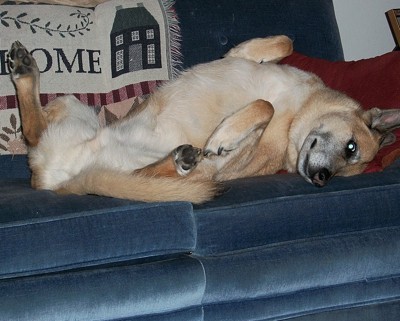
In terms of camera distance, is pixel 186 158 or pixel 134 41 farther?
pixel 134 41

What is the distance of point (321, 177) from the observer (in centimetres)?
249

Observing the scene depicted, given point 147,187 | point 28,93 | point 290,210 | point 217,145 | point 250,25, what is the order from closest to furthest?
point 147,187 < point 290,210 < point 217,145 < point 28,93 < point 250,25

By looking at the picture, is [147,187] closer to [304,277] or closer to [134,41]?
[304,277]

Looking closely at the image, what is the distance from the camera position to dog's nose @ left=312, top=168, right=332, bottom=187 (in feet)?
8.16

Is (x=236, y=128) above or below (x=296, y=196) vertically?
above

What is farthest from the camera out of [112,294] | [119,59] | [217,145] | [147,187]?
[119,59]

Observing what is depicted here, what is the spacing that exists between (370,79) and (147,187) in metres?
1.47

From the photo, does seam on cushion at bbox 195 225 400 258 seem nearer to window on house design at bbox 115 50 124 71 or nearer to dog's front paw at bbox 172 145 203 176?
dog's front paw at bbox 172 145 203 176

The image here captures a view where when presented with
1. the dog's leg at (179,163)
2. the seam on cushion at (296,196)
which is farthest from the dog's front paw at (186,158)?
the seam on cushion at (296,196)

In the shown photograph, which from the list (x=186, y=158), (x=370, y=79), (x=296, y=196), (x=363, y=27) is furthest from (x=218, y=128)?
(x=363, y=27)

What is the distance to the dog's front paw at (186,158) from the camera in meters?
2.39

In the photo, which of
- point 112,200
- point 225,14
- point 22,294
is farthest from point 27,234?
point 225,14

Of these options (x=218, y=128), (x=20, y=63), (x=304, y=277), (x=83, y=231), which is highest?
(x=20, y=63)

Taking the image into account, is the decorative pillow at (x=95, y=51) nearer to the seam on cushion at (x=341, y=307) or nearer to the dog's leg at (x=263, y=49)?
the dog's leg at (x=263, y=49)
